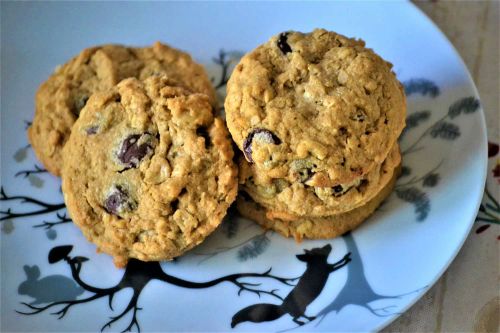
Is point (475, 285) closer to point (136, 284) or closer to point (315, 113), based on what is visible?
point (315, 113)

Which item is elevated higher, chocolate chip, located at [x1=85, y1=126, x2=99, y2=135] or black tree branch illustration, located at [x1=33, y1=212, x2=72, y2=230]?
chocolate chip, located at [x1=85, y1=126, x2=99, y2=135]

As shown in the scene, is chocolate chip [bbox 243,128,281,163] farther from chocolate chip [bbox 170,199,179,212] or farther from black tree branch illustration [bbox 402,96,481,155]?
black tree branch illustration [bbox 402,96,481,155]

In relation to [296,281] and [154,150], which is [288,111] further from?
[296,281]

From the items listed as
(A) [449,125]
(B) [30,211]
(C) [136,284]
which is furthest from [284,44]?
(B) [30,211]

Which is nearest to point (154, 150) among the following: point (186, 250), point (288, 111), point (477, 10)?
point (186, 250)

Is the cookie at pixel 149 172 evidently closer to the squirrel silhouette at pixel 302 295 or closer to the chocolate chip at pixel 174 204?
the chocolate chip at pixel 174 204

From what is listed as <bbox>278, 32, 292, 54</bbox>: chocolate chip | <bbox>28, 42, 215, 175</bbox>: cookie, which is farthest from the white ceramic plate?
<bbox>278, 32, 292, 54</bbox>: chocolate chip
